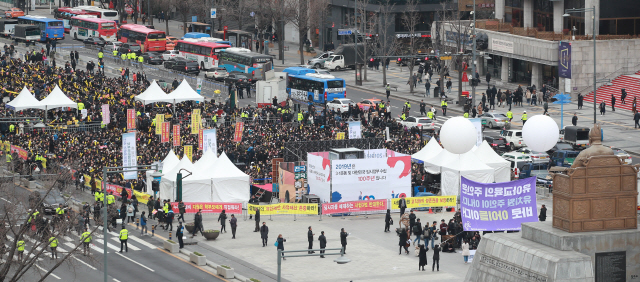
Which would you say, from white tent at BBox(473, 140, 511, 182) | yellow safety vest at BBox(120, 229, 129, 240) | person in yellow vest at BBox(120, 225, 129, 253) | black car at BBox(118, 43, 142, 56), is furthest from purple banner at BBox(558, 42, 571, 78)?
yellow safety vest at BBox(120, 229, 129, 240)

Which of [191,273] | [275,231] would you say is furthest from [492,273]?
[275,231]

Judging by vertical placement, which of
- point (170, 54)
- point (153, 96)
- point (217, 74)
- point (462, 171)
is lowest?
point (462, 171)

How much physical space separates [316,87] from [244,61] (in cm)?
1132

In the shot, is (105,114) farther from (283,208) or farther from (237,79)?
(237,79)

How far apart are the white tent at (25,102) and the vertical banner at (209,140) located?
16039mm

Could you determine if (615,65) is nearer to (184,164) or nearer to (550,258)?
(184,164)

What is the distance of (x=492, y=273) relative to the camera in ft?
95.5

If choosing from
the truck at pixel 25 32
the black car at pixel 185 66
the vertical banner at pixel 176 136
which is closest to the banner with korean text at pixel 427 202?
the vertical banner at pixel 176 136

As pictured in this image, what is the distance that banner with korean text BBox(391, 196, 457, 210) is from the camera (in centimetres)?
4588

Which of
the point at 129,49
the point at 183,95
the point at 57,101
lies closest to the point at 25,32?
the point at 129,49

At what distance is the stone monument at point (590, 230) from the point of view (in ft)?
89.1

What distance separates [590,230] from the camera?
90.6ft

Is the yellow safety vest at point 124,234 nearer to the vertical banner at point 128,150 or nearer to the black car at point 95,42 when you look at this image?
the vertical banner at point 128,150

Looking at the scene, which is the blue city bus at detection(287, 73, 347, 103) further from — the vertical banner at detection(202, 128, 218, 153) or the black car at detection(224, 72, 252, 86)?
the vertical banner at detection(202, 128, 218, 153)
